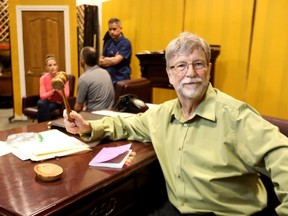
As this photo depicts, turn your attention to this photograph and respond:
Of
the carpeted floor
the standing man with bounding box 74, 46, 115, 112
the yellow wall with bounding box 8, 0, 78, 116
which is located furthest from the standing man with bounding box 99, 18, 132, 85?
the carpeted floor

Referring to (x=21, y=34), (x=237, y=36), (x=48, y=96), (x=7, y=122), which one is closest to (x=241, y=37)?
(x=237, y=36)

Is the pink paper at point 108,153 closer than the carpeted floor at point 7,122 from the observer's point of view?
Yes

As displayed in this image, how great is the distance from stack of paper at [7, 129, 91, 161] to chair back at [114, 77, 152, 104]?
1200 mm

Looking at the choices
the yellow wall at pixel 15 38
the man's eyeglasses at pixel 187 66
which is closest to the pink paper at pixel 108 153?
the man's eyeglasses at pixel 187 66

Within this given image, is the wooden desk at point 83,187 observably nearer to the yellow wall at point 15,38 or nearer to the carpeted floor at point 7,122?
the carpeted floor at point 7,122

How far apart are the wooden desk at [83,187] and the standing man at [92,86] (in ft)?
4.60

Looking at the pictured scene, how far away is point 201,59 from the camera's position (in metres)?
1.08

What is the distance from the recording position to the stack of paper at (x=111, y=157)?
3.32 ft

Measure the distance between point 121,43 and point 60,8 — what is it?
156cm

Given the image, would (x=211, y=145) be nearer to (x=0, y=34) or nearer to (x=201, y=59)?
(x=201, y=59)

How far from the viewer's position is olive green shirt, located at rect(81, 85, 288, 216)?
0.92m

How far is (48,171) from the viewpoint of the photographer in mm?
894

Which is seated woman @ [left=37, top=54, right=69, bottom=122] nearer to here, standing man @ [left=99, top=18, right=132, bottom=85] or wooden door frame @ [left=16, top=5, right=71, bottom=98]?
standing man @ [left=99, top=18, right=132, bottom=85]

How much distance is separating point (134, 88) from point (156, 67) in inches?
41.2
